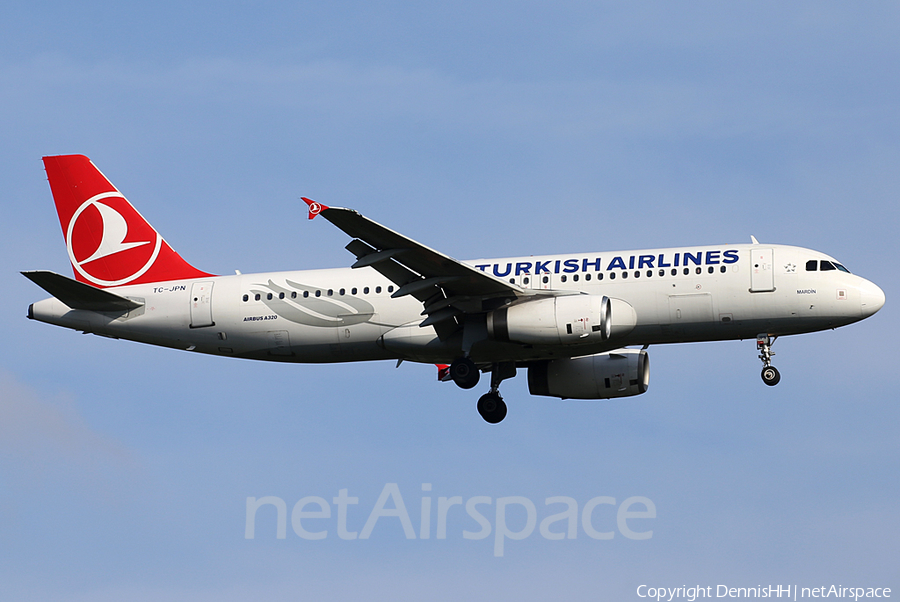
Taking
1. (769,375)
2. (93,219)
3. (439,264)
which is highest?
(93,219)

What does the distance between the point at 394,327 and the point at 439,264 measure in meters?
3.88

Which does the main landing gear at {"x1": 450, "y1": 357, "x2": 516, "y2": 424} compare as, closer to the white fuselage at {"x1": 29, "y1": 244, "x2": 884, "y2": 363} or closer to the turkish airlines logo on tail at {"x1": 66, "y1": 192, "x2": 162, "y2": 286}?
the white fuselage at {"x1": 29, "y1": 244, "x2": 884, "y2": 363}

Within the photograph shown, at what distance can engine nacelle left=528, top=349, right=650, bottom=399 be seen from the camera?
41.3 meters

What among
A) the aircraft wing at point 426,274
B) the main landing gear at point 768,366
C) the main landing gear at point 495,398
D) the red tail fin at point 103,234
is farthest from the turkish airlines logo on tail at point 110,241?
the main landing gear at point 768,366

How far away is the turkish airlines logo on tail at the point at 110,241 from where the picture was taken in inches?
1658

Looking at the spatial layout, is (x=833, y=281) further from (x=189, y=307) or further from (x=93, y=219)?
(x=93, y=219)

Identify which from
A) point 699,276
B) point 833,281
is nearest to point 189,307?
point 699,276

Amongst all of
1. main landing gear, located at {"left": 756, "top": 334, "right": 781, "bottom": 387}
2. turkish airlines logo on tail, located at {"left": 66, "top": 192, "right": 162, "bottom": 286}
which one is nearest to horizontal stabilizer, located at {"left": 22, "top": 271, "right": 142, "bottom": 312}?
turkish airlines logo on tail, located at {"left": 66, "top": 192, "right": 162, "bottom": 286}

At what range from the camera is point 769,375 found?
3697 centimetres

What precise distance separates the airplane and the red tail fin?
55 mm

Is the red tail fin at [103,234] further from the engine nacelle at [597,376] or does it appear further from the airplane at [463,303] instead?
the engine nacelle at [597,376]

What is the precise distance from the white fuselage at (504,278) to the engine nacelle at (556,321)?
0.80 metres

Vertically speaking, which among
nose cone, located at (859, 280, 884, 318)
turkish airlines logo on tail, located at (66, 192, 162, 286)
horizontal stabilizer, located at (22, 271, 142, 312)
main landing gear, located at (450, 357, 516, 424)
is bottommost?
main landing gear, located at (450, 357, 516, 424)

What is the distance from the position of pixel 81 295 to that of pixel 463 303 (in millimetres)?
12861
